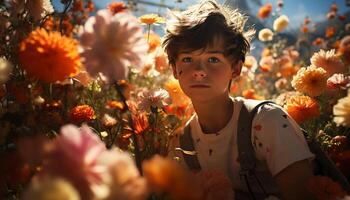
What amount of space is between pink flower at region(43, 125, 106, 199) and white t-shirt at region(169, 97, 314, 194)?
875mm

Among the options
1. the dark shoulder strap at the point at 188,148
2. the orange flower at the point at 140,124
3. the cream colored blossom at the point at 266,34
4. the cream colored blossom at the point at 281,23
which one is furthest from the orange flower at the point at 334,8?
the orange flower at the point at 140,124

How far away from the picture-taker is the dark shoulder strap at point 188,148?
1482mm

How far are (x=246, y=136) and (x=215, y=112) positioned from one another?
0.65 feet

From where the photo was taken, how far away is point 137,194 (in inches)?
14.9

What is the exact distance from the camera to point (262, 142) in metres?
1.28

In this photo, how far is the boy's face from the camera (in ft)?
4.22

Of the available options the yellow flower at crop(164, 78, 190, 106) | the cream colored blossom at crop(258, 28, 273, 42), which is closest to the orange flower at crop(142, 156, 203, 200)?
the yellow flower at crop(164, 78, 190, 106)

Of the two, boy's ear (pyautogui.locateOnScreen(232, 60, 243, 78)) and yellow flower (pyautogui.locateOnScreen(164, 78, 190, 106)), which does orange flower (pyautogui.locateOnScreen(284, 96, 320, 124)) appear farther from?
yellow flower (pyautogui.locateOnScreen(164, 78, 190, 106))

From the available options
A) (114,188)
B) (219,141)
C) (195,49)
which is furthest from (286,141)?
(114,188)

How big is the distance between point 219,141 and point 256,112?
0.19 m

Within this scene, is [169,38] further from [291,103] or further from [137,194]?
[137,194]

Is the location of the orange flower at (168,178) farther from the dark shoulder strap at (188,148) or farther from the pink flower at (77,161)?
the dark shoulder strap at (188,148)

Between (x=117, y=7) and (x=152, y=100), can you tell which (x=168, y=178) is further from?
(x=117, y=7)

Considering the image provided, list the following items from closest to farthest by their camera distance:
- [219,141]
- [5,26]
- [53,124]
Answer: [53,124], [5,26], [219,141]
